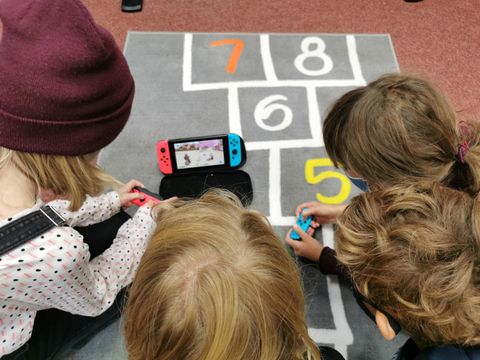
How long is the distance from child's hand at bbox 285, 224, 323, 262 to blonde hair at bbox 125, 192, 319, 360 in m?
0.40

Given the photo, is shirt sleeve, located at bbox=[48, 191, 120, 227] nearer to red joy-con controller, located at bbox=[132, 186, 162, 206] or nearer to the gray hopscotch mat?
red joy-con controller, located at bbox=[132, 186, 162, 206]

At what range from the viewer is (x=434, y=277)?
540mm

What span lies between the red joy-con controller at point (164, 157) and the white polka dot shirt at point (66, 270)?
7.6 inches

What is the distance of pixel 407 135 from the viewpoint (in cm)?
73

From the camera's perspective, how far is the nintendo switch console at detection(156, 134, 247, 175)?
1.10 m

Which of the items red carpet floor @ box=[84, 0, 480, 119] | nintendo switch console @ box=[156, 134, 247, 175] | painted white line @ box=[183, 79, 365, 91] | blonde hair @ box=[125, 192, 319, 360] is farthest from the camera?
red carpet floor @ box=[84, 0, 480, 119]

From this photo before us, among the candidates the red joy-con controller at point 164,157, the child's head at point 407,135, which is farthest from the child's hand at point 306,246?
the red joy-con controller at point 164,157

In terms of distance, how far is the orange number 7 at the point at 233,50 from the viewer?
138cm

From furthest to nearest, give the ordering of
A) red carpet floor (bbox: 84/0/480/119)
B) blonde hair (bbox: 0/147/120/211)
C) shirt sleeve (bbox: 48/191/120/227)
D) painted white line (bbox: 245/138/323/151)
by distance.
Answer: red carpet floor (bbox: 84/0/480/119) → painted white line (bbox: 245/138/323/151) → shirt sleeve (bbox: 48/191/120/227) → blonde hair (bbox: 0/147/120/211)

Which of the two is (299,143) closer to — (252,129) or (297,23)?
(252,129)

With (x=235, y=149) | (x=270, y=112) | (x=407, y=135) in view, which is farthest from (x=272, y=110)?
(x=407, y=135)

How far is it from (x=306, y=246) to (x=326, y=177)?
9.5 inches

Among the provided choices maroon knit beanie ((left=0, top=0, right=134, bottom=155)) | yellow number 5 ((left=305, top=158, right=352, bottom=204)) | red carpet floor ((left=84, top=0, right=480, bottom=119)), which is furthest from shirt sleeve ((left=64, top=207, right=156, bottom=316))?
red carpet floor ((left=84, top=0, right=480, bottom=119))

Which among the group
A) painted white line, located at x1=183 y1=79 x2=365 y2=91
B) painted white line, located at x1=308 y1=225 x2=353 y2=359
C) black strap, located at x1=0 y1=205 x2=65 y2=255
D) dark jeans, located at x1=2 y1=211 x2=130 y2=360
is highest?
painted white line, located at x1=183 y1=79 x2=365 y2=91
